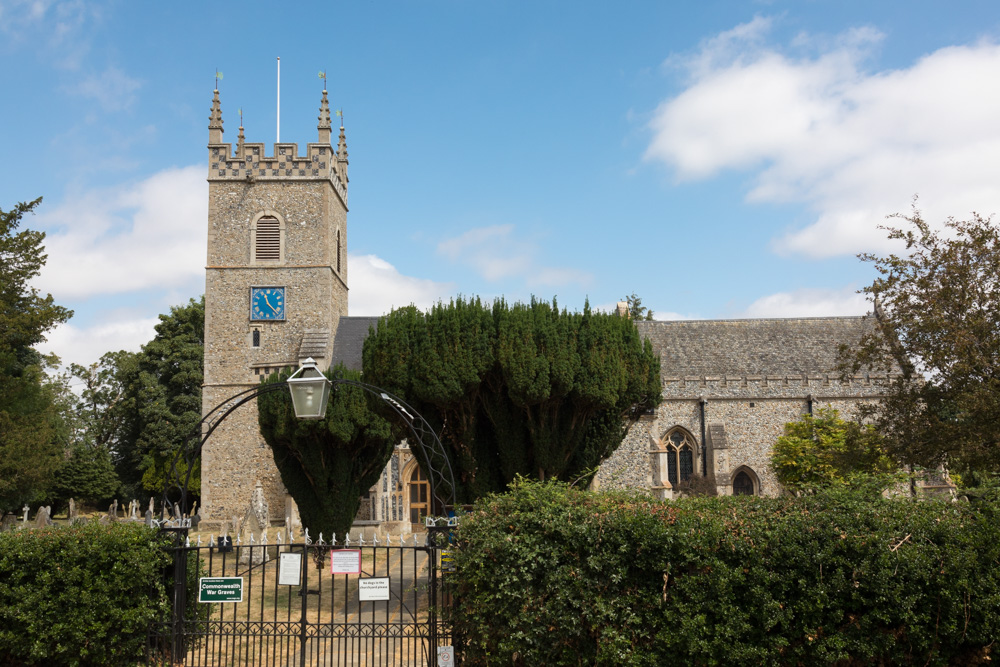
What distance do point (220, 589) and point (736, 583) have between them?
5.38 meters

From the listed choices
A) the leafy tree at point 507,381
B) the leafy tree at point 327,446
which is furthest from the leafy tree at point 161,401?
the leafy tree at point 507,381

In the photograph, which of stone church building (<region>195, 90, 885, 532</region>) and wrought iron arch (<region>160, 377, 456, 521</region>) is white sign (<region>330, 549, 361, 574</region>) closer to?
wrought iron arch (<region>160, 377, 456, 521</region>)

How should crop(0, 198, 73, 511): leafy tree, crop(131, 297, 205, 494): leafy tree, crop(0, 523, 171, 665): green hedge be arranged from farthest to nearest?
crop(131, 297, 205, 494): leafy tree
crop(0, 198, 73, 511): leafy tree
crop(0, 523, 171, 665): green hedge

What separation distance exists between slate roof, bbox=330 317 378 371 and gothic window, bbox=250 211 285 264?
3.41m

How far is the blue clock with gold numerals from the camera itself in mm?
26656

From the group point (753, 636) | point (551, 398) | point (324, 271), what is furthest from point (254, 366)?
point (753, 636)

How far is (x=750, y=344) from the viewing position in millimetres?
31953

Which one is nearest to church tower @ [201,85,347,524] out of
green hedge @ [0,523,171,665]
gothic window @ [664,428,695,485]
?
gothic window @ [664,428,695,485]

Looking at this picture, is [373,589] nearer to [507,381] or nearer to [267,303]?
[507,381]

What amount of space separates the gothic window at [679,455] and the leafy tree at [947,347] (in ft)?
48.7

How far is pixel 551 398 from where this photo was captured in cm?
1348

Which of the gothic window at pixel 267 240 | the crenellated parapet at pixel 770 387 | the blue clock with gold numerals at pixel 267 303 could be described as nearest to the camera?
the blue clock with gold numerals at pixel 267 303

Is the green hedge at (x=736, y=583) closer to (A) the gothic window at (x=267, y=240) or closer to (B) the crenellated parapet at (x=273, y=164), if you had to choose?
(A) the gothic window at (x=267, y=240)

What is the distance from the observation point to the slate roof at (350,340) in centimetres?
2698
